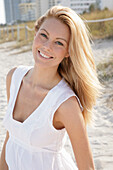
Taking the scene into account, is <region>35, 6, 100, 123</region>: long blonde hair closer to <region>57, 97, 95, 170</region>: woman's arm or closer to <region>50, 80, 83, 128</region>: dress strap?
<region>50, 80, 83, 128</region>: dress strap

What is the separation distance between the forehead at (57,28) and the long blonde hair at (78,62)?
20 millimetres

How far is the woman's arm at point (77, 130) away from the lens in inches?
48.8

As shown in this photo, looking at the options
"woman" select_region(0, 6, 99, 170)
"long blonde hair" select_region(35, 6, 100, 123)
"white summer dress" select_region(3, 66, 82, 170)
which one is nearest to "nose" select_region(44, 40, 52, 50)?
"woman" select_region(0, 6, 99, 170)

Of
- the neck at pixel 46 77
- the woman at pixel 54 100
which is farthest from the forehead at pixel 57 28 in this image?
the neck at pixel 46 77

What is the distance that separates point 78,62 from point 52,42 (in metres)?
0.18

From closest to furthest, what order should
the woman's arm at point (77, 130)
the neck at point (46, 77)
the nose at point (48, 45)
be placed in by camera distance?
the woman's arm at point (77, 130) < the nose at point (48, 45) < the neck at point (46, 77)

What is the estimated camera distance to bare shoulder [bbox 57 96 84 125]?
48.8 inches

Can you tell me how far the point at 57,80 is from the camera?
4.95ft

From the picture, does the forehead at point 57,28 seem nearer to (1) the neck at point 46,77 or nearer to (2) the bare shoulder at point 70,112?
(1) the neck at point 46,77

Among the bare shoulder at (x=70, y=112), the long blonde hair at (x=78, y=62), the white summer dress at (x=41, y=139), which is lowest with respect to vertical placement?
the white summer dress at (x=41, y=139)

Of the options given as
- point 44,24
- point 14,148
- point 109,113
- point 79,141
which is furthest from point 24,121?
point 109,113

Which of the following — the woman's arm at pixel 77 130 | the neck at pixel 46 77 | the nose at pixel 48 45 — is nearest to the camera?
the woman's arm at pixel 77 130

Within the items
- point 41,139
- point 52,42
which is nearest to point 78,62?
point 52,42

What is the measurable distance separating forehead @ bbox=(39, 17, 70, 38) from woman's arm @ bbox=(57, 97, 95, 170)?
1.23 feet
